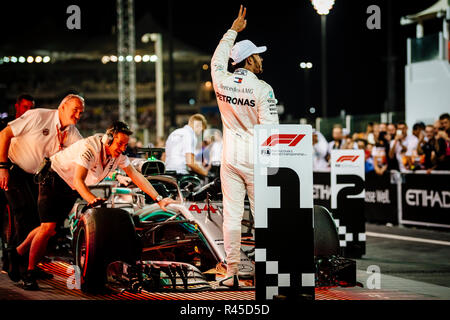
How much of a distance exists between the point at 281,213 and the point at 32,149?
3.14m

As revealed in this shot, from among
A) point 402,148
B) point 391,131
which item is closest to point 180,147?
point 402,148

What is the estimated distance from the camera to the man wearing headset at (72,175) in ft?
19.2

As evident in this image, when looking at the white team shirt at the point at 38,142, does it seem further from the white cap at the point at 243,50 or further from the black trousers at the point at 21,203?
the white cap at the point at 243,50

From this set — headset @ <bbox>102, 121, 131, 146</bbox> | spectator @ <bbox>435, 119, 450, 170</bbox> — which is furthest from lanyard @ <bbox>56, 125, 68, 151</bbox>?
spectator @ <bbox>435, 119, 450, 170</bbox>

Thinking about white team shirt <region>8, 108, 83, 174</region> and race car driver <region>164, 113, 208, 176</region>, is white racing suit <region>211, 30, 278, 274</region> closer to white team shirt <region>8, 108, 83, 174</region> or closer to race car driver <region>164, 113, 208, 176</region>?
white team shirt <region>8, 108, 83, 174</region>

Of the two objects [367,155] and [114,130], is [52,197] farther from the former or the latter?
[367,155]

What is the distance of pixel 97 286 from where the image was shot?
5551 millimetres

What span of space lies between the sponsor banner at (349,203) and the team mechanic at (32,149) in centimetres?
Answer: 348

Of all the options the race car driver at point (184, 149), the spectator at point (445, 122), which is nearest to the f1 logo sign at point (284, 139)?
the race car driver at point (184, 149)

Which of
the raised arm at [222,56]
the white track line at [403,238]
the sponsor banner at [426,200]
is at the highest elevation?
the raised arm at [222,56]

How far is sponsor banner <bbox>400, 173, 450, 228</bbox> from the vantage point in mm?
11430

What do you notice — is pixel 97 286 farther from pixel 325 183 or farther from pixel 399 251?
pixel 325 183

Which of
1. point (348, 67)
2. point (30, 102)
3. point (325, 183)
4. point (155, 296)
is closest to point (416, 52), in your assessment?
point (325, 183)
